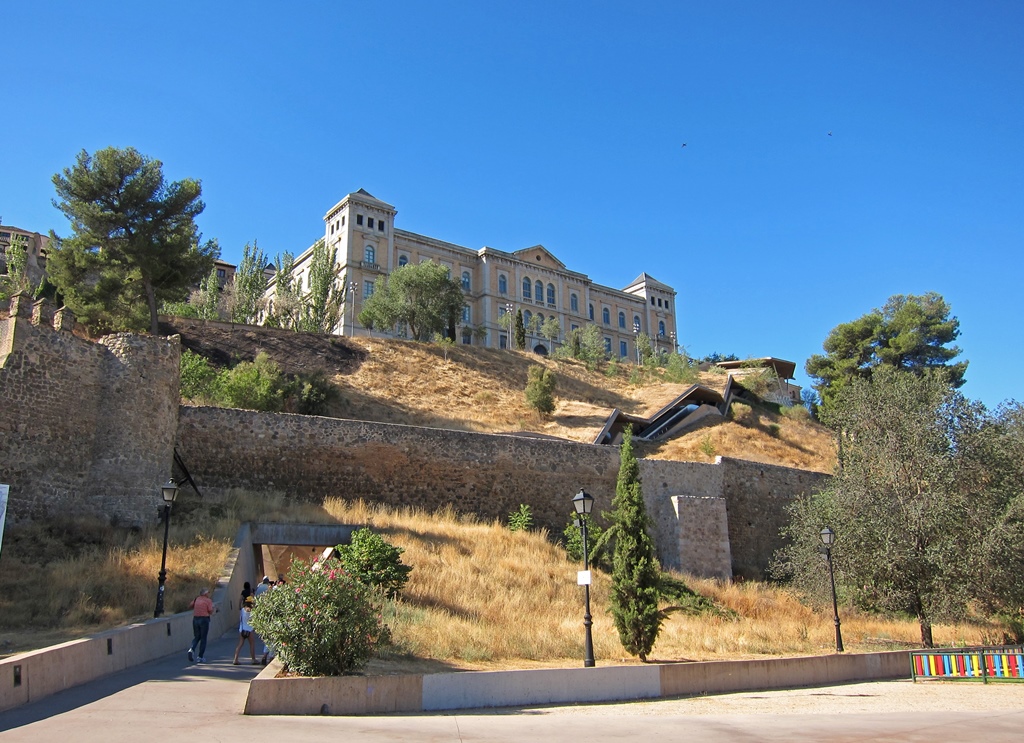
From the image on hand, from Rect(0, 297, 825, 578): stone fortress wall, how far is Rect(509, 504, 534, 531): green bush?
0.41 m

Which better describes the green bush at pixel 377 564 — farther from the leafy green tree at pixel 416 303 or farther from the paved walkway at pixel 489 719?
the leafy green tree at pixel 416 303

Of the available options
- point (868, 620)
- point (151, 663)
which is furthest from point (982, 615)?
point (151, 663)

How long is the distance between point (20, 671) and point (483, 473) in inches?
611

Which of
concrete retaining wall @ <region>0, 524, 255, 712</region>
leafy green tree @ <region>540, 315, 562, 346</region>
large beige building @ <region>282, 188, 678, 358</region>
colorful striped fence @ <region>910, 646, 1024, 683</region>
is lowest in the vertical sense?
colorful striped fence @ <region>910, 646, 1024, 683</region>

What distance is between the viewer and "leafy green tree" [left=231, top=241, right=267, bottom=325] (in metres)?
47.2

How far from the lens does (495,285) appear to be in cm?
6556


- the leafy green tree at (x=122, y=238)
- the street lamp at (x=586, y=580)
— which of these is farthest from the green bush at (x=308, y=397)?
the street lamp at (x=586, y=580)

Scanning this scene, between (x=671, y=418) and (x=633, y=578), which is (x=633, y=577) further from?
(x=671, y=418)

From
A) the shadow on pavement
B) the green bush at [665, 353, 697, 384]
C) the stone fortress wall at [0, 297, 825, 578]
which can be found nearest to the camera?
the shadow on pavement

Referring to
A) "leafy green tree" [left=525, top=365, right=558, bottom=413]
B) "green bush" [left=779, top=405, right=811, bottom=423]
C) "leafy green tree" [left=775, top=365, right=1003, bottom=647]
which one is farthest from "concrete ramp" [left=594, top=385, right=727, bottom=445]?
"leafy green tree" [left=775, top=365, right=1003, bottom=647]

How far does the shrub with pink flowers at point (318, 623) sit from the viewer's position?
916cm

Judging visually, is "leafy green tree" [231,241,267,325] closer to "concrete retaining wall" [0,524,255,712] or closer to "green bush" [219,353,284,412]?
"green bush" [219,353,284,412]

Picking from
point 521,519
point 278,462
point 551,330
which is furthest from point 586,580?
point 551,330

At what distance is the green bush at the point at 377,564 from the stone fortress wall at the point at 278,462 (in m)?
5.06
